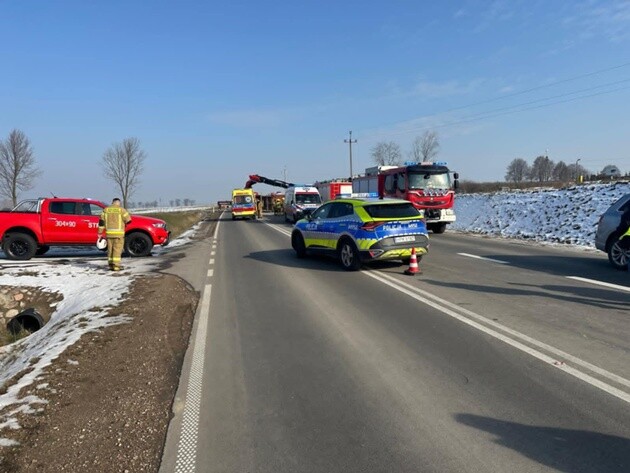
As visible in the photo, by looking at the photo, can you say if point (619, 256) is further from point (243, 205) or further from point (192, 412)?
point (243, 205)

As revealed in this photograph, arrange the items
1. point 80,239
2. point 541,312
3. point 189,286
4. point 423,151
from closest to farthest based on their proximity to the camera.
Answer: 1. point 541,312
2. point 189,286
3. point 80,239
4. point 423,151

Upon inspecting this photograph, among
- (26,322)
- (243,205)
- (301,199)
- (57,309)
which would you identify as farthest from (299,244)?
(243,205)

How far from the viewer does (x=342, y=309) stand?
7227mm

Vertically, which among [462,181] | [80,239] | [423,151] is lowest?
[80,239]

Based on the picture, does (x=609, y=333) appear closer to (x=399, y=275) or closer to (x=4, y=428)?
(x=399, y=275)

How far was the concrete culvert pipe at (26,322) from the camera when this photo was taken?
29.1 ft

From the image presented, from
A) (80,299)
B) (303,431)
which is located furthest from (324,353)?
(80,299)

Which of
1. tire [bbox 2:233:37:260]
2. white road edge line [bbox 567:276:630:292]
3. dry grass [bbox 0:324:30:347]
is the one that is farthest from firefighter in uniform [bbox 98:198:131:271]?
white road edge line [bbox 567:276:630:292]

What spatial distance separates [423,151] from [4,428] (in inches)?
2658

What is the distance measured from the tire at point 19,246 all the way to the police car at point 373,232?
9.08 m

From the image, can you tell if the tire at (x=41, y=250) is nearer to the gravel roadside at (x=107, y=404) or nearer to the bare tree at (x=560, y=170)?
the gravel roadside at (x=107, y=404)

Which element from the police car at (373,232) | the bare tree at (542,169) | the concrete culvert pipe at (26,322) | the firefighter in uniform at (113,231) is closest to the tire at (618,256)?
the police car at (373,232)

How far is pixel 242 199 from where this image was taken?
4256 centimetres

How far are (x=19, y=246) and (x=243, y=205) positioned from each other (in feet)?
93.7
